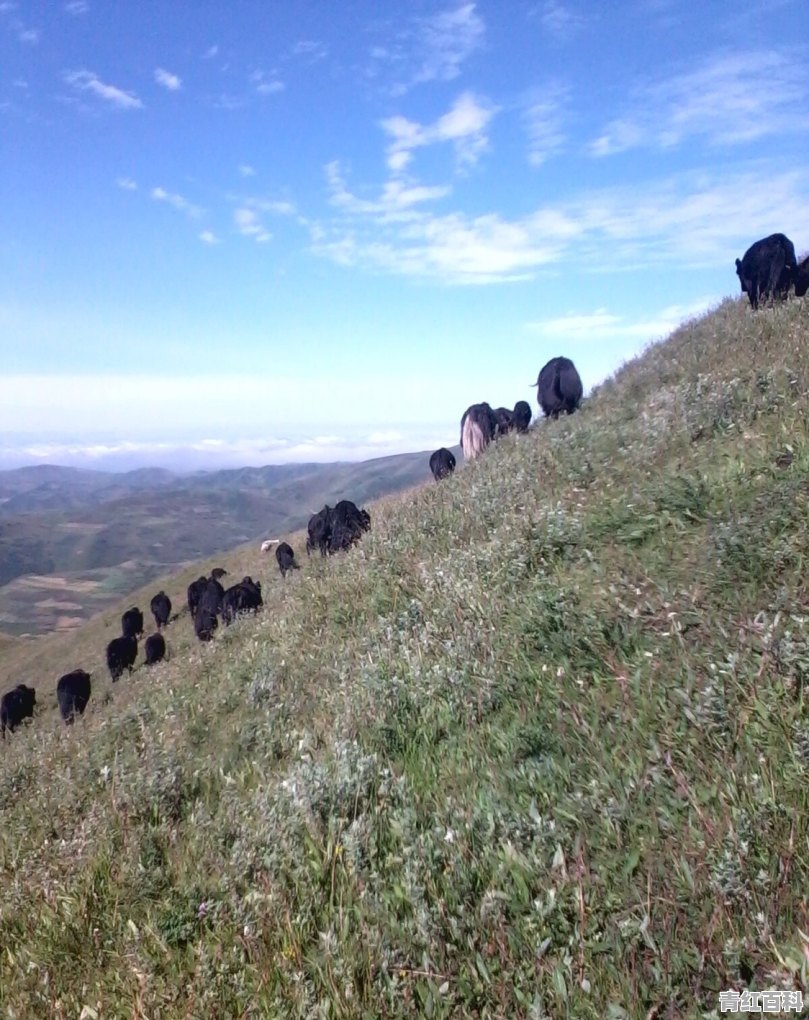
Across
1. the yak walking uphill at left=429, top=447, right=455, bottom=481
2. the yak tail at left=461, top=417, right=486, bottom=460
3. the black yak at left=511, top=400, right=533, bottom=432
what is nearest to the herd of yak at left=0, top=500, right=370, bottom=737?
the yak tail at left=461, top=417, right=486, bottom=460

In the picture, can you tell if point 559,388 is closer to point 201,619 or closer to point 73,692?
point 201,619

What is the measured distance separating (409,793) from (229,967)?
128cm

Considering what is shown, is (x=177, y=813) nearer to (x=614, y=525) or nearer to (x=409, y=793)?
(x=409, y=793)

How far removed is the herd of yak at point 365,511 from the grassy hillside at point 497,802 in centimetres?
647

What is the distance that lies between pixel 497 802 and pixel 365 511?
1504 cm

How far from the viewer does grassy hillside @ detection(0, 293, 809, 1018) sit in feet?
9.52

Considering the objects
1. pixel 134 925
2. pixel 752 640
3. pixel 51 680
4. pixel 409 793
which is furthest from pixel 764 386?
pixel 51 680

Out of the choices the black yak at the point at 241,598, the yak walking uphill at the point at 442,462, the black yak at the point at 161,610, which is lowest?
the black yak at the point at 161,610

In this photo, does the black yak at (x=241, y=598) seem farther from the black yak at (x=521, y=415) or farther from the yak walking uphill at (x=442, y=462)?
the black yak at (x=521, y=415)

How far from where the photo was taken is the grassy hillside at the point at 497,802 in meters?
2.90

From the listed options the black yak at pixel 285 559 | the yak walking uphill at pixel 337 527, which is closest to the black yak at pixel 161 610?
the black yak at pixel 285 559

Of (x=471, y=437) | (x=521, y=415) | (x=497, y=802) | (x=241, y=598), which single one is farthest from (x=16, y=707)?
(x=497, y=802)

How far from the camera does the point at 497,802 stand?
A: 3785mm

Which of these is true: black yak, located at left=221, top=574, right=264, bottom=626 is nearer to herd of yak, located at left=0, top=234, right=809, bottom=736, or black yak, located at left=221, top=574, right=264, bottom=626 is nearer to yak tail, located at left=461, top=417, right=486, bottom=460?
herd of yak, located at left=0, top=234, right=809, bottom=736
